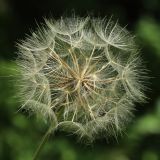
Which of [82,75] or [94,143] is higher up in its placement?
[82,75]

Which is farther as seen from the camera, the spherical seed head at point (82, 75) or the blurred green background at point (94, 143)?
the blurred green background at point (94, 143)

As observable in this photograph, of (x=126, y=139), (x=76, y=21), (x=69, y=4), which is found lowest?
(x=126, y=139)

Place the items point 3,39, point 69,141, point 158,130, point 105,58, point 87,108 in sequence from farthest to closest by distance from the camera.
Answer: point 3,39
point 69,141
point 158,130
point 105,58
point 87,108

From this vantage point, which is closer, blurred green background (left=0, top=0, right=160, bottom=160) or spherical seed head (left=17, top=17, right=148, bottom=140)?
spherical seed head (left=17, top=17, right=148, bottom=140)

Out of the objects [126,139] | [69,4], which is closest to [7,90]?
[126,139]

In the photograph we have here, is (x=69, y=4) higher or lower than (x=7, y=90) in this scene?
higher

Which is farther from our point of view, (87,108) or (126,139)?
(126,139)

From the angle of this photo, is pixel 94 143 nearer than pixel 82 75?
No

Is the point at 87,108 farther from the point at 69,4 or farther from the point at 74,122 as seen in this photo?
the point at 69,4
